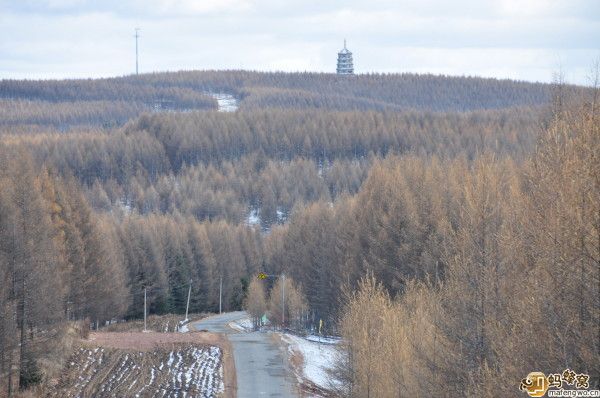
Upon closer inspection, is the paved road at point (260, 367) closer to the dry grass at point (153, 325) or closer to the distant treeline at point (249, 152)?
the dry grass at point (153, 325)

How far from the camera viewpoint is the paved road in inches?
1217

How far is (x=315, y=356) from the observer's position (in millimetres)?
38375

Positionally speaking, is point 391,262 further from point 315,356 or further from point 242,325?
point 242,325

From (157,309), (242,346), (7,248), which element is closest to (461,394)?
(7,248)

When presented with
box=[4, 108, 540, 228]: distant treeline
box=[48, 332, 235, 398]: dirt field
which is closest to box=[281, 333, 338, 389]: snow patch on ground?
box=[48, 332, 235, 398]: dirt field

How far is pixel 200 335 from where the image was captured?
42.0 meters

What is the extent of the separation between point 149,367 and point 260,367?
4237 mm

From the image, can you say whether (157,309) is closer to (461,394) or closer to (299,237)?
(299,237)

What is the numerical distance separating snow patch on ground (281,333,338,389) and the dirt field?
3.00 meters

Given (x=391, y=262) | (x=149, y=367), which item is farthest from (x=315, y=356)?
(x=149, y=367)

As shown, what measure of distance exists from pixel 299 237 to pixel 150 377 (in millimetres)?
29878

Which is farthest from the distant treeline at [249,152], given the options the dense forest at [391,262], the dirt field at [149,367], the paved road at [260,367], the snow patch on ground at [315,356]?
the dirt field at [149,367]

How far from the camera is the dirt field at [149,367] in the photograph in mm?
30344

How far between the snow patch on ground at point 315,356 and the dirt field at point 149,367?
3.00 m
